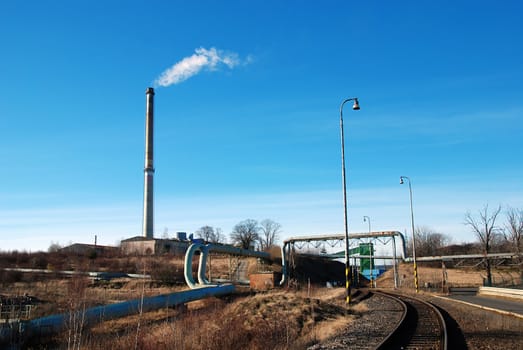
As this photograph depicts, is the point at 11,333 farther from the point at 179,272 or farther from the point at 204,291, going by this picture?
the point at 179,272

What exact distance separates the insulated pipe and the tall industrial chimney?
4553 cm

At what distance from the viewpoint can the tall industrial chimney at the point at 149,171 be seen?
236 feet

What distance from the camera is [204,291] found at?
1087 inches

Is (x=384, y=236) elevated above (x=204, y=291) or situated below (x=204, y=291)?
above

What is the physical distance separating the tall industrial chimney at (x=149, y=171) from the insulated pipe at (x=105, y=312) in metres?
45.5

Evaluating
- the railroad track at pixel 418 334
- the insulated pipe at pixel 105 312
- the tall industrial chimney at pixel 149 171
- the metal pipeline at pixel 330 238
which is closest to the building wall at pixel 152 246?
the tall industrial chimney at pixel 149 171

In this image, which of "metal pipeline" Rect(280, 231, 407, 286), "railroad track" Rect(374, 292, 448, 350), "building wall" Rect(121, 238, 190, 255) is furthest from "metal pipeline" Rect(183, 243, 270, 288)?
"building wall" Rect(121, 238, 190, 255)

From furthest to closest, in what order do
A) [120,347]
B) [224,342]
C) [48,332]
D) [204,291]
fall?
[204,291] → [48,332] → [224,342] → [120,347]

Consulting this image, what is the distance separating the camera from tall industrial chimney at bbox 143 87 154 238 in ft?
236

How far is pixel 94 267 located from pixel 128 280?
1557cm

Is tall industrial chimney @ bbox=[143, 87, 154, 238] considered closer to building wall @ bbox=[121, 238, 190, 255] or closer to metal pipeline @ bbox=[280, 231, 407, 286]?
building wall @ bbox=[121, 238, 190, 255]

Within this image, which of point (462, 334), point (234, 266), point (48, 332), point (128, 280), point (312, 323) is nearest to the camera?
point (462, 334)

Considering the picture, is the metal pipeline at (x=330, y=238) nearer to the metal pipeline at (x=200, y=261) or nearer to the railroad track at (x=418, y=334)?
the metal pipeline at (x=200, y=261)

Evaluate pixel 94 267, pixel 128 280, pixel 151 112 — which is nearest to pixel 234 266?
pixel 128 280
